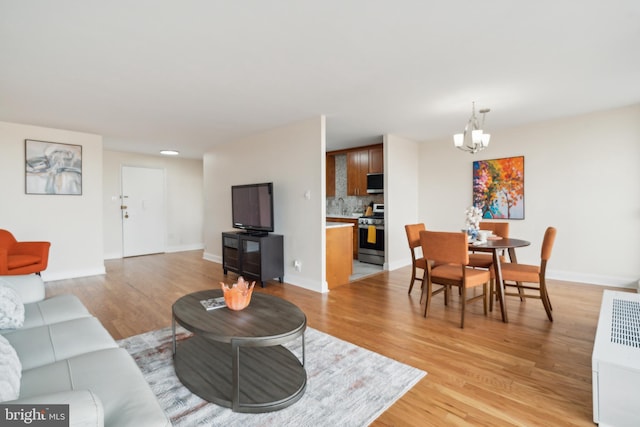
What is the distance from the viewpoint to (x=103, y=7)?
6.16 feet

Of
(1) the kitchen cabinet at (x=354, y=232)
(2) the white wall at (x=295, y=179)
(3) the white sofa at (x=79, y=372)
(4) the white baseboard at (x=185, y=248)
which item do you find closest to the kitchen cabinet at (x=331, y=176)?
(1) the kitchen cabinet at (x=354, y=232)

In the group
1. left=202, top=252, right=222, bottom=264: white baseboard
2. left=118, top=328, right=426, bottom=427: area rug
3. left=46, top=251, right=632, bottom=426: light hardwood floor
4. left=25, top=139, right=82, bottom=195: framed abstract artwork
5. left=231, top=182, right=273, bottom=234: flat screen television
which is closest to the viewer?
left=118, top=328, right=426, bottom=427: area rug

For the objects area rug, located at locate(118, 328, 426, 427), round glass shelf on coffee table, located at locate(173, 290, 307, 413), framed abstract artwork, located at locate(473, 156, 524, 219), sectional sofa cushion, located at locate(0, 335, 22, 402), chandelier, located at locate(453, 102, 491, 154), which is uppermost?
chandelier, located at locate(453, 102, 491, 154)

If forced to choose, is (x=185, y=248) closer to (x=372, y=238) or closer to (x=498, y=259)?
(x=372, y=238)

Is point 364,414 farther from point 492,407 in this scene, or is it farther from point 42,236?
point 42,236

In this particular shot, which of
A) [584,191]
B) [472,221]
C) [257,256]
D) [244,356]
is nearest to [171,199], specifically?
[257,256]

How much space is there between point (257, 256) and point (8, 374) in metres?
3.41

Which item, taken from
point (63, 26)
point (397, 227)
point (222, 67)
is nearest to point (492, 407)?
point (222, 67)

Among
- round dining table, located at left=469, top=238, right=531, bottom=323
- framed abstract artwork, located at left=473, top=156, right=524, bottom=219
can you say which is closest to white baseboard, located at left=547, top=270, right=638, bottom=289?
framed abstract artwork, located at left=473, top=156, right=524, bottom=219

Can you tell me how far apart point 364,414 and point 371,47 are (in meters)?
2.45

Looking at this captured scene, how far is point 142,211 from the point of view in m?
7.18

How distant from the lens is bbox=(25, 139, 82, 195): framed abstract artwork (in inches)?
180

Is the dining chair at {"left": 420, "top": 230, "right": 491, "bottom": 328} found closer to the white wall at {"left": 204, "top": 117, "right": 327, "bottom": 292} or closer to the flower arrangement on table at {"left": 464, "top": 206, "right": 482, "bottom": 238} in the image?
the flower arrangement on table at {"left": 464, "top": 206, "right": 482, "bottom": 238}

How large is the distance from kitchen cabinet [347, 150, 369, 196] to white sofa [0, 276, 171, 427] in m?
5.07
